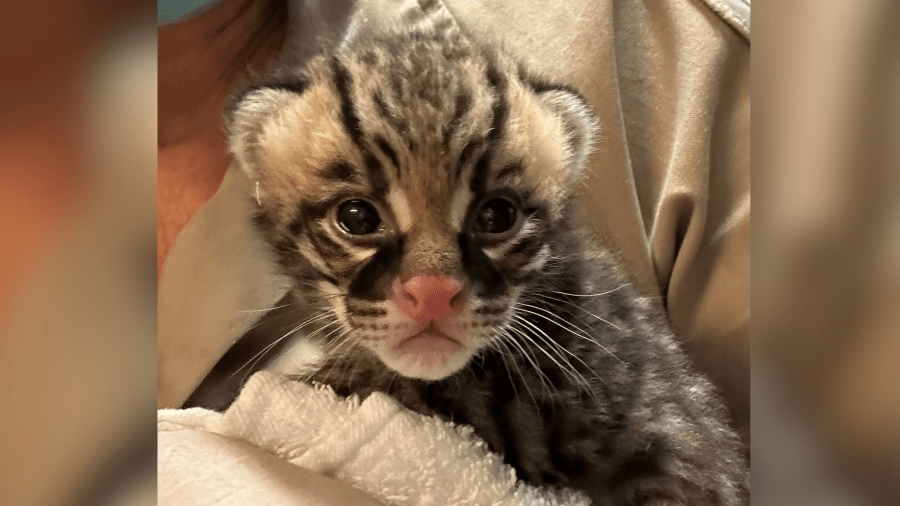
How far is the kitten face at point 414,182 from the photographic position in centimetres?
64

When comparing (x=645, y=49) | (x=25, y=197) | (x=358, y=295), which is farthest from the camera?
(x=645, y=49)

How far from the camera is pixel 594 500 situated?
68 cm

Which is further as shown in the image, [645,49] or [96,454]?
[645,49]

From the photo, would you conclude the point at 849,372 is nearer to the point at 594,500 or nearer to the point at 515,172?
the point at 594,500

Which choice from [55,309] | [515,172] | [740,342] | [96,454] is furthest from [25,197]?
[740,342]

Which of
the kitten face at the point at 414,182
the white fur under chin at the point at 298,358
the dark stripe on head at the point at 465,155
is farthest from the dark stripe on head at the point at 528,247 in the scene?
the white fur under chin at the point at 298,358

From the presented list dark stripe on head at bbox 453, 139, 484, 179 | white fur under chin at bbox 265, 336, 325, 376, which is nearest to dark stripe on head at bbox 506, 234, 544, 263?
dark stripe on head at bbox 453, 139, 484, 179

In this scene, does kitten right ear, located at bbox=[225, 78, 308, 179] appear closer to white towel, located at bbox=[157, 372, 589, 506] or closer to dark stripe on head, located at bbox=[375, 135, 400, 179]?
dark stripe on head, located at bbox=[375, 135, 400, 179]

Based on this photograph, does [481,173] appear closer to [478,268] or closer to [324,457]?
[478,268]

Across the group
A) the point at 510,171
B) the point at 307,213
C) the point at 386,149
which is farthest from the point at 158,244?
the point at 510,171

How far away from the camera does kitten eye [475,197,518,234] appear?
2.17 feet

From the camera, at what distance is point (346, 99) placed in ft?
2.23

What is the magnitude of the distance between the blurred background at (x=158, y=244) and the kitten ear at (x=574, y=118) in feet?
0.62

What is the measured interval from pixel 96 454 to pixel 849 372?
2.48 feet
